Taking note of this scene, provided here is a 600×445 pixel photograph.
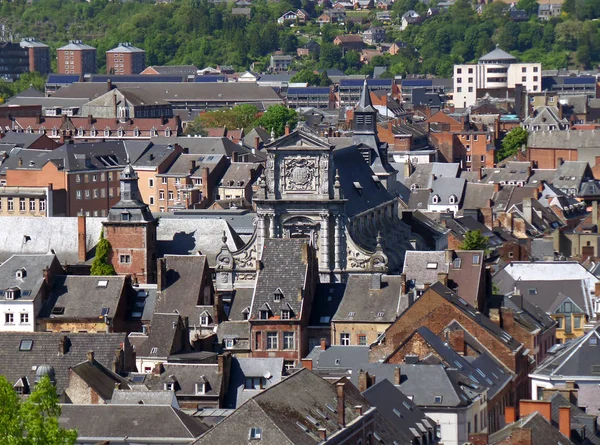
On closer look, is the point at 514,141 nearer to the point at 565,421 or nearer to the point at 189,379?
the point at 189,379

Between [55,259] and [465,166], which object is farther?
[465,166]

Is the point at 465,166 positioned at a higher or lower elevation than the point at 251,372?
lower

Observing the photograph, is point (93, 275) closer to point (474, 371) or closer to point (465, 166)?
point (474, 371)

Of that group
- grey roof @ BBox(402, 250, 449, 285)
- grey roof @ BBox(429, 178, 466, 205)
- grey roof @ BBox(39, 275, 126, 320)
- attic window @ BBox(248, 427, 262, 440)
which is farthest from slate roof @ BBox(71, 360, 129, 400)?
grey roof @ BBox(429, 178, 466, 205)

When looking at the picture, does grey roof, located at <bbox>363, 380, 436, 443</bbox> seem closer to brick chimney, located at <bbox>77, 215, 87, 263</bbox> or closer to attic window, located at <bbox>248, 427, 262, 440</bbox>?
attic window, located at <bbox>248, 427, 262, 440</bbox>

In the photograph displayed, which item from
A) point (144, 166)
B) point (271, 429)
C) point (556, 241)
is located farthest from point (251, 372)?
point (144, 166)

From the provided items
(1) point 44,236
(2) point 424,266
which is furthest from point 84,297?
(2) point 424,266
